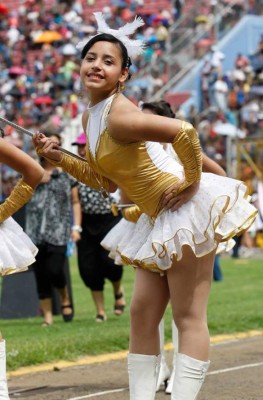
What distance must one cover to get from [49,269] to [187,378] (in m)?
6.06

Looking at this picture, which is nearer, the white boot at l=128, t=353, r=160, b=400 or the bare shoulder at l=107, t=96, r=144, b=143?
the bare shoulder at l=107, t=96, r=144, b=143

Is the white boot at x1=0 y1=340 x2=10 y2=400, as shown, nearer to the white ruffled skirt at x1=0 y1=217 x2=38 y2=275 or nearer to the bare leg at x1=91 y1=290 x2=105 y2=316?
the white ruffled skirt at x1=0 y1=217 x2=38 y2=275

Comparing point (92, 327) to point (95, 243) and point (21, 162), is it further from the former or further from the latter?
point (21, 162)

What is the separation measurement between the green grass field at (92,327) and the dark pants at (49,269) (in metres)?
0.39

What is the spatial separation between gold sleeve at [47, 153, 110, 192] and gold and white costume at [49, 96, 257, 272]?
0.18 meters

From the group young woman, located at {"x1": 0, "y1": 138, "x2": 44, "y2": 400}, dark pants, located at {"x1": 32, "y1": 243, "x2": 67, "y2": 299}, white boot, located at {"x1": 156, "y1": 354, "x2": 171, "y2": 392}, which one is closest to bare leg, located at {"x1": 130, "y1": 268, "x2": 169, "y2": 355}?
young woman, located at {"x1": 0, "y1": 138, "x2": 44, "y2": 400}

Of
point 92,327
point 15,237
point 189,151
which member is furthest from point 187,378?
point 92,327

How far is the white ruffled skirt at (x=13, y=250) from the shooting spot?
5613 millimetres

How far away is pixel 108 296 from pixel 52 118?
1231cm

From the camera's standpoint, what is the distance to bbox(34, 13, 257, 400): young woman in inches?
198

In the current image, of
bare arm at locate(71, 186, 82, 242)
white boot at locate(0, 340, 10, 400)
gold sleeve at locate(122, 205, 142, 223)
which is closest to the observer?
white boot at locate(0, 340, 10, 400)

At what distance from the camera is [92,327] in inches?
408

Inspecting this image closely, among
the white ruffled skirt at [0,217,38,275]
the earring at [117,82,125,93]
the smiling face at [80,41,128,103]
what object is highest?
the smiling face at [80,41,128,103]

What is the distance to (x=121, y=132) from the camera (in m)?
4.97
